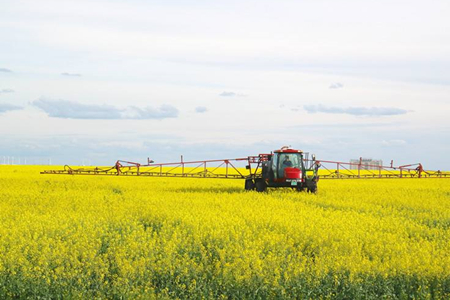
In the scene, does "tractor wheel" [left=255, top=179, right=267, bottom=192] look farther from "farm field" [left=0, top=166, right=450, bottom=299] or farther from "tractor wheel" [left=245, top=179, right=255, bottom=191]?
"farm field" [left=0, top=166, right=450, bottom=299]

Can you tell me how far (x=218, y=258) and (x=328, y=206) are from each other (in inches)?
454

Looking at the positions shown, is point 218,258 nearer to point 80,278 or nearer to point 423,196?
point 80,278

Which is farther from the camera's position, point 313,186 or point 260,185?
point 260,185

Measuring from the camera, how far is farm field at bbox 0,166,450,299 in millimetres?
10781

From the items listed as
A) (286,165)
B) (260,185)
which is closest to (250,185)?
(260,185)

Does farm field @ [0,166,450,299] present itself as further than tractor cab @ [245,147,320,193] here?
No

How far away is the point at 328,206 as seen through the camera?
78.3 feet

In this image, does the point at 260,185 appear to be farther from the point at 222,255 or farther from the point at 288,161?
the point at 222,255

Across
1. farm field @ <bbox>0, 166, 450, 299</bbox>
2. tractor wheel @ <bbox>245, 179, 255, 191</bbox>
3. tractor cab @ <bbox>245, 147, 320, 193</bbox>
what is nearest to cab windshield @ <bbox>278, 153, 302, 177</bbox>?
tractor cab @ <bbox>245, 147, 320, 193</bbox>

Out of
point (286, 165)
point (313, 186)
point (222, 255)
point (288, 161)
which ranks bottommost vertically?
point (222, 255)

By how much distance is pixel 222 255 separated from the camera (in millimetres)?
12320

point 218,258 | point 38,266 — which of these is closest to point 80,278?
point 38,266

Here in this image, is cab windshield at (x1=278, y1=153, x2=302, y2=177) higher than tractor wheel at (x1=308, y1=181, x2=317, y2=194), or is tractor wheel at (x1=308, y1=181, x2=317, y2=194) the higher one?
cab windshield at (x1=278, y1=153, x2=302, y2=177)

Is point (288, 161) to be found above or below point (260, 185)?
above
